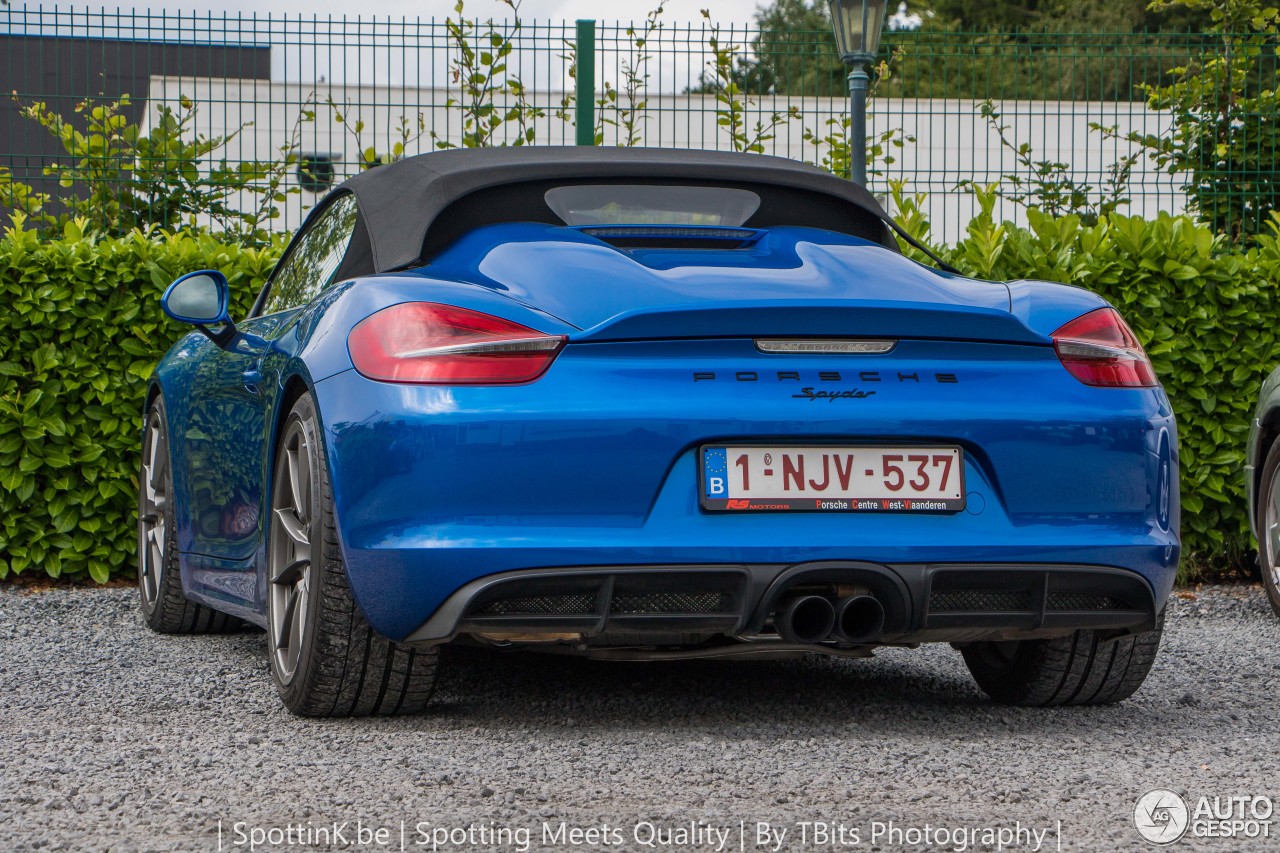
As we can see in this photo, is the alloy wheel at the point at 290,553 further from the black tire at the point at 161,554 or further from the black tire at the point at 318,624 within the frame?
the black tire at the point at 161,554

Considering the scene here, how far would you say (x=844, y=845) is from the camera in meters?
2.75

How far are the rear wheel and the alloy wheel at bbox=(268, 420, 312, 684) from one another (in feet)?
13.1

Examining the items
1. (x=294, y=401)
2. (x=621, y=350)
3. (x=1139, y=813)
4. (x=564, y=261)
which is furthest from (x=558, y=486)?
(x=1139, y=813)

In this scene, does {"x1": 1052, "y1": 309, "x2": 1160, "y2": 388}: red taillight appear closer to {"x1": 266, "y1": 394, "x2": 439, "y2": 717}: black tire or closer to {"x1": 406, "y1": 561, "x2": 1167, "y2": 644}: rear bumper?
{"x1": 406, "y1": 561, "x2": 1167, "y2": 644}: rear bumper

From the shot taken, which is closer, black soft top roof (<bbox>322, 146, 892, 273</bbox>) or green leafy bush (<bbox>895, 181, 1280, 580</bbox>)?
black soft top roof (<bbox>322, 146, 892, 273</bbox>)

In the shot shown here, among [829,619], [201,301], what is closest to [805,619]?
[829,619]

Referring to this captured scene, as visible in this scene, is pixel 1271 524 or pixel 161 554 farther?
pixel 1271 524

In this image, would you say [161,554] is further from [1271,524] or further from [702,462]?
[1271,524]

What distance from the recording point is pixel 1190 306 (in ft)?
24.0

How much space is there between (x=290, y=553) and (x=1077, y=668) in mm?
2027

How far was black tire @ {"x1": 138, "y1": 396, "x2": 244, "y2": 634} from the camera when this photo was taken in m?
5.56

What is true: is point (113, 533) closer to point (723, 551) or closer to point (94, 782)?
point (94, 782)

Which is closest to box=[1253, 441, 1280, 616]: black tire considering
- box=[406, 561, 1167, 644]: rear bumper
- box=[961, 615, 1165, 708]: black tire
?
box=[961, 615, 1165, 708]: black tire

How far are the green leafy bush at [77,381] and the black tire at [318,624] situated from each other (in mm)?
3367
